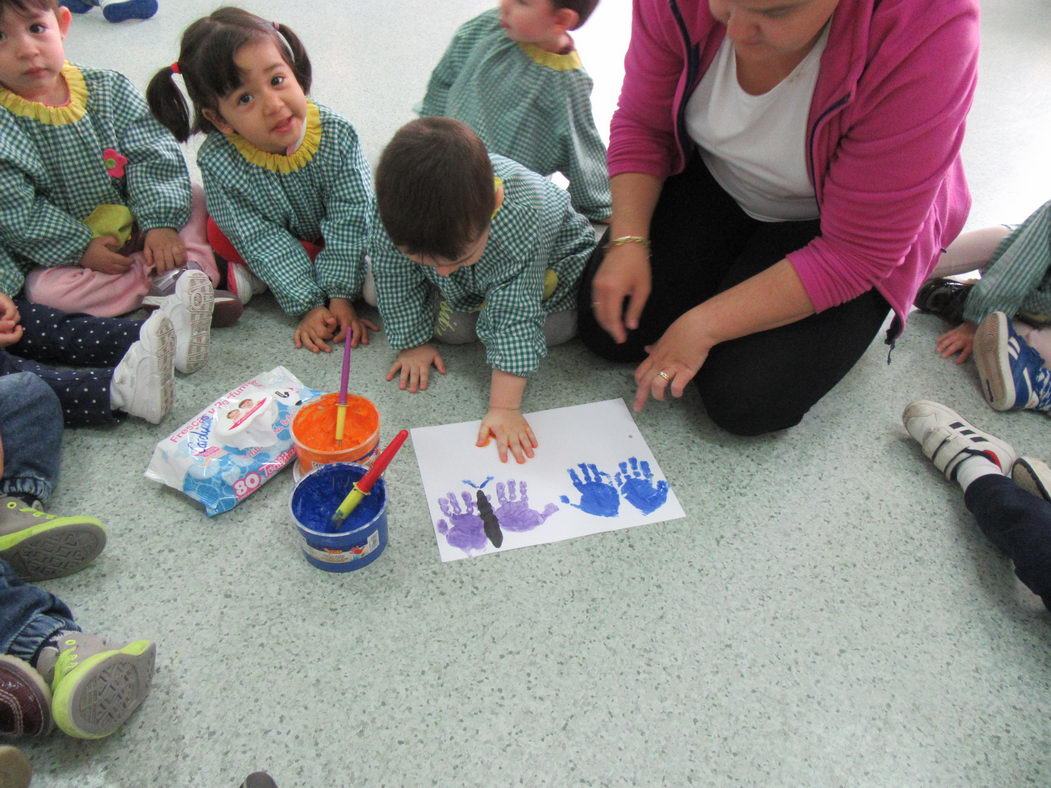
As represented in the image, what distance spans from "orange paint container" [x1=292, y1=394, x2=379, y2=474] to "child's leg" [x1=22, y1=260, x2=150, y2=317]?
47 centimetres

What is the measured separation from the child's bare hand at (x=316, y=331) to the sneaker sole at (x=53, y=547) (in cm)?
44

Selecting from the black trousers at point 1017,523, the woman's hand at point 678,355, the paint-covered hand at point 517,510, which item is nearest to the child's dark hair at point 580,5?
the woman's hand at point 678,355

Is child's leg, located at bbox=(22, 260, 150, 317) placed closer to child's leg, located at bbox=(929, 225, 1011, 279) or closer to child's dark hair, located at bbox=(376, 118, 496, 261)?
child's dark hair, located at bbox=(376, 118, 496, 261)

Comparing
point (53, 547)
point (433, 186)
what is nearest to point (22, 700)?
point (53, 547)

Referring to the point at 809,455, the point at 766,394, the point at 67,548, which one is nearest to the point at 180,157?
the point at 67,548

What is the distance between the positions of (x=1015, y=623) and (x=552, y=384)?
0.70m

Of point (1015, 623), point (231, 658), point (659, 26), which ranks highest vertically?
point (659, 26)

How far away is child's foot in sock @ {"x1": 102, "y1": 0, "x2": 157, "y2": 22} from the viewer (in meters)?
2.09

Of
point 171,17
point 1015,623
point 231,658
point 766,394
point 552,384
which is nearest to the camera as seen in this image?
point 231,658

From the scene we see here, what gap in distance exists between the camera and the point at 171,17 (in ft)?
7.13

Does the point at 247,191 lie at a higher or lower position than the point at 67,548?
higher

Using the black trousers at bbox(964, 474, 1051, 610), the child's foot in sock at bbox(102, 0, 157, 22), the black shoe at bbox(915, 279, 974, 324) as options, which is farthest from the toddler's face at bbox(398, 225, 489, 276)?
the child's foot in sock at bbox(102, 0, 157, 22)

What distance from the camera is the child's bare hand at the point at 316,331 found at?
1191 millimetres

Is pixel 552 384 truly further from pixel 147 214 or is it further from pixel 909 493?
pixel 147 214
